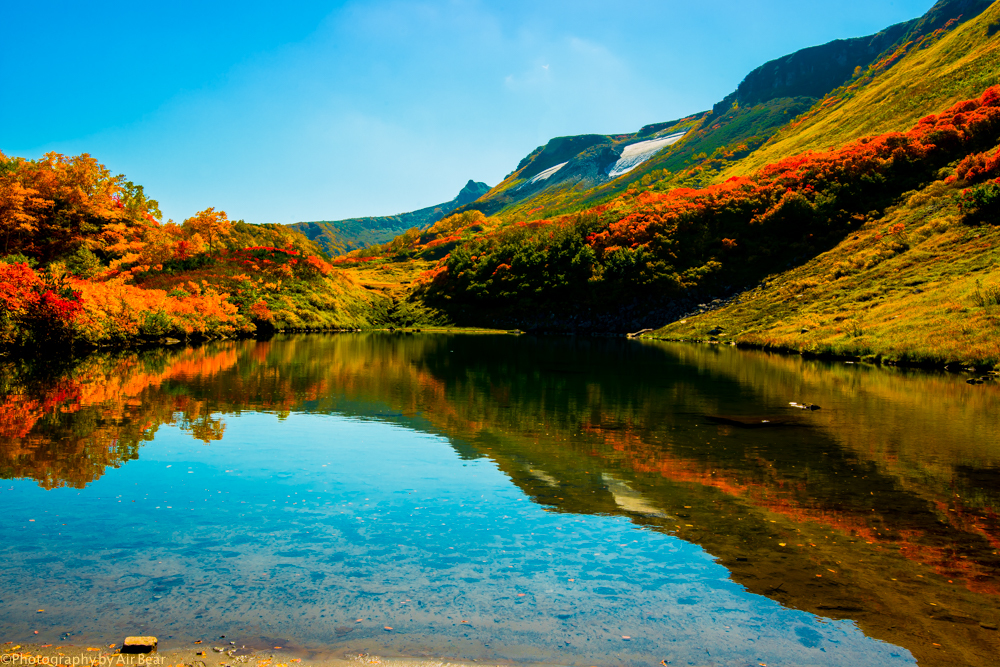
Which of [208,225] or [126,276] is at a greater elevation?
[208,225]

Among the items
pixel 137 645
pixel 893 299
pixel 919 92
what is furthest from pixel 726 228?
pixel 137 645

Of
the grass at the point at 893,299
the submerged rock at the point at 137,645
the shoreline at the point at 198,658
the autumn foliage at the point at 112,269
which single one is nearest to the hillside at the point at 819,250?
the grass at the point at 893,299

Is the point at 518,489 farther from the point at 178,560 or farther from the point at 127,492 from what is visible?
the point at 127,492

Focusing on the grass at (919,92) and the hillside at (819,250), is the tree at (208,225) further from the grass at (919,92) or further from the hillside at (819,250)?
the grass at (919,92)

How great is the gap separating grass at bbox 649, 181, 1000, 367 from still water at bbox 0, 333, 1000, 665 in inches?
891

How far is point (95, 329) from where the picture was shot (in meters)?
48.0

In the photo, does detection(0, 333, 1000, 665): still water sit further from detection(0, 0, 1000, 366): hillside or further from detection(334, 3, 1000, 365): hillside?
detection(334, 3, 1000, 365): hillside

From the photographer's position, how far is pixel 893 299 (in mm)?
57875

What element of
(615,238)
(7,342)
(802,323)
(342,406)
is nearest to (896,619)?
(342,406)

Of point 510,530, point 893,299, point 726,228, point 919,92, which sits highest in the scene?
point 919,92

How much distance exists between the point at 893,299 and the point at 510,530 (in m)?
61.9

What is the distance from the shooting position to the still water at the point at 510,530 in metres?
7.79

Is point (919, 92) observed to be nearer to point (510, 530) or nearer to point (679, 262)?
point (679, 262)

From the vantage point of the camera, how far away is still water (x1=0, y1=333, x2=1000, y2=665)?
7789 millimetres
